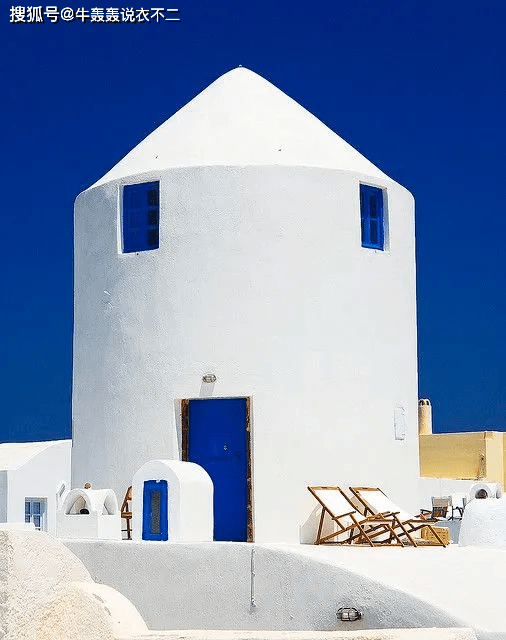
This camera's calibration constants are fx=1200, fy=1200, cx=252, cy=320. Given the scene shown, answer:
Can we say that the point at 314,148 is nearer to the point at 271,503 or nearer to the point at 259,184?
the point at 259,184

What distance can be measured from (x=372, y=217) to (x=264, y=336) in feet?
7.98

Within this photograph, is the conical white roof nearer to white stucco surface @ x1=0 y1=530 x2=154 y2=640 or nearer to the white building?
the white building

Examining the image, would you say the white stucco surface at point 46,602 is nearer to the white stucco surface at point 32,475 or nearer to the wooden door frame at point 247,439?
the wooden door frame at point 247,439

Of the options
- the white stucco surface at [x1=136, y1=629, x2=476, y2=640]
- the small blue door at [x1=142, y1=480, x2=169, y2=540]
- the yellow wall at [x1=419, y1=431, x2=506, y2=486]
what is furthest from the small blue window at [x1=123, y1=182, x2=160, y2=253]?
the yellow wall at [x1=419, y1=431, x2=506, y2=486]

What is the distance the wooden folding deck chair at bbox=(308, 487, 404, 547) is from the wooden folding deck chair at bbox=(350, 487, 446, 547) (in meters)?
0.13

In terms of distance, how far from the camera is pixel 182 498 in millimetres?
12977

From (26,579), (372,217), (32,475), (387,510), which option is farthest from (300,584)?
(32,475)

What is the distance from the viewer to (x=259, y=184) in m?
14.5

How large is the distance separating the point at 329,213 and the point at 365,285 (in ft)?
3.31

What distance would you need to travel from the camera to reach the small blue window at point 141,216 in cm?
1502

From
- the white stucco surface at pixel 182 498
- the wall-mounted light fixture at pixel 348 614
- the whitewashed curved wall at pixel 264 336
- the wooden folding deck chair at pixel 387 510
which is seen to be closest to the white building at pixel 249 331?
the whitewashed curved wall at pixel 264 336

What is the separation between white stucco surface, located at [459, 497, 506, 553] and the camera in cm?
1371

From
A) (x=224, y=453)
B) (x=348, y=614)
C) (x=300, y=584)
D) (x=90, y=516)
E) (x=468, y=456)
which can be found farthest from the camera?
(x=468, y=456)

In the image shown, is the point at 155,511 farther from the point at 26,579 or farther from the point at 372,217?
the point at 26,579
